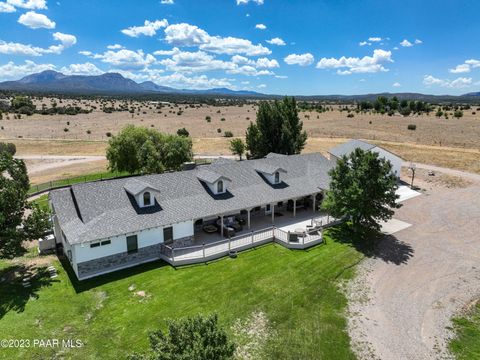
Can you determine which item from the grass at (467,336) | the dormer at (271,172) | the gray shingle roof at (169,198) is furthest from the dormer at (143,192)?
the grass at (467,336)

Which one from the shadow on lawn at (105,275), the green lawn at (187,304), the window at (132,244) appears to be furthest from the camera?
the window at (132,244)

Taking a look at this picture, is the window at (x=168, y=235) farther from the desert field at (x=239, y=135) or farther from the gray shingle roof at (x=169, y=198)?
the desert field at (x=239, y=135)

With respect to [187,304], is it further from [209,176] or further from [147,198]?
Answer: [209,176]

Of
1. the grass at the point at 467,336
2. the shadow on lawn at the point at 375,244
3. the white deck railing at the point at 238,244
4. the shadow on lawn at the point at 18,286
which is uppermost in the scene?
the white deck railing at the point at 238,244

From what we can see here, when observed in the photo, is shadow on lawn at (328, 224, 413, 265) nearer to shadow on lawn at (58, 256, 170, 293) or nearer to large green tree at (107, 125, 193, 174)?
shadow on lawn at (58, 256, 170, 293)

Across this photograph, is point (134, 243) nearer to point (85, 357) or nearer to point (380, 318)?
point (85, 357)

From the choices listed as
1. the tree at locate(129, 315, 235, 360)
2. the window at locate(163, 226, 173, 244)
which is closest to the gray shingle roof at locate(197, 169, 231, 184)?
the window at locate(163, 226, 173, 244)

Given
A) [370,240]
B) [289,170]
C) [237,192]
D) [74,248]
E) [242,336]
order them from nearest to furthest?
[242,336], [74,248], [370,240], [237,192], [289,170]

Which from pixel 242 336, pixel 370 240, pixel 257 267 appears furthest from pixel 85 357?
pixel 370 240
